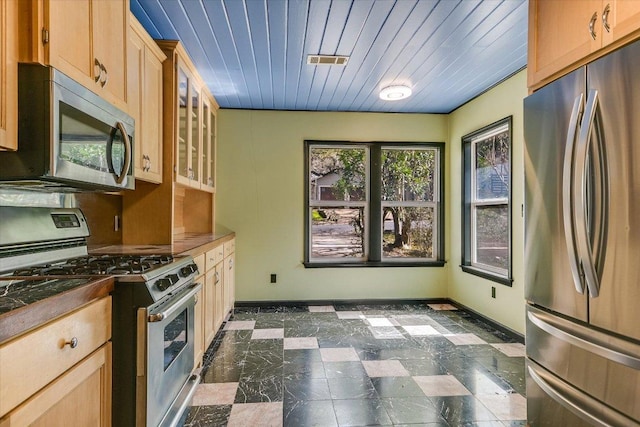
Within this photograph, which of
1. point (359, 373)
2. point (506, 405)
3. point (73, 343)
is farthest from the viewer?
point (359, 373)

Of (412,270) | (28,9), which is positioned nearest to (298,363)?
(412,270)

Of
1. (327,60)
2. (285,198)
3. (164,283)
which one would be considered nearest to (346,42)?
(327,60)

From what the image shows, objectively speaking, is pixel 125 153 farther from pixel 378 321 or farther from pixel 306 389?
pixel 378 321

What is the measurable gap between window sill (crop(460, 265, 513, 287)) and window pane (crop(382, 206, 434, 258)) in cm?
60

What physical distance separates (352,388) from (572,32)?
2.26 m

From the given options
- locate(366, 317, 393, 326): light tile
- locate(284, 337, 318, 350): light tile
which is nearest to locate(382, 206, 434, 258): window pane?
locate(366, 317, 393, 326): light tile

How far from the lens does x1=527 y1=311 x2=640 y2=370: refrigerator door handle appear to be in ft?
3.99

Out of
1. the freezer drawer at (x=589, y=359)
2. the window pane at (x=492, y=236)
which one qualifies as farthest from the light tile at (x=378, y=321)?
the freezer drawer at (x=589, y=359)

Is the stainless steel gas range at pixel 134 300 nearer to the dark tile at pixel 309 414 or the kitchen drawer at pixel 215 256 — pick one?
the dark tile at pixel 309 414

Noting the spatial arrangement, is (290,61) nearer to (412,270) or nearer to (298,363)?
(298,363)

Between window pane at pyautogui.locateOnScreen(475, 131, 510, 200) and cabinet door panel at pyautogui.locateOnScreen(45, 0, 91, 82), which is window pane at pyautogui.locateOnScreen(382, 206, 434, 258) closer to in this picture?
window pane at pyautogui.locateOnScreen(475, 131, 510, 200)

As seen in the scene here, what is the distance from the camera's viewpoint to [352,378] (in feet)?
8.09

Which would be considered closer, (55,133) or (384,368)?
(55,133)

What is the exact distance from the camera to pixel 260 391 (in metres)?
2.29
